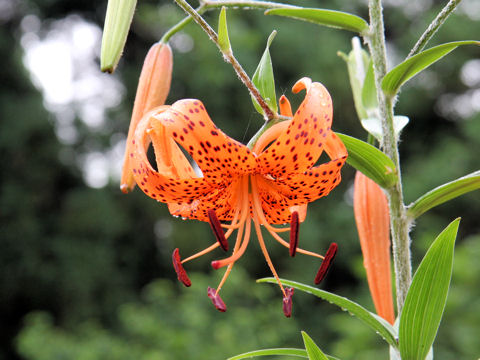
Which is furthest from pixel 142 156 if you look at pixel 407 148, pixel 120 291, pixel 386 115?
pixel 407 148

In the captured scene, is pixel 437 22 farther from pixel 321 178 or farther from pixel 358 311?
pixel 358 311

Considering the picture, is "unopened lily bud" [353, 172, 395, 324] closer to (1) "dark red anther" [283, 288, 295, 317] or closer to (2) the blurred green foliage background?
(1) "dark red anther" [283, 288, 295, 317]

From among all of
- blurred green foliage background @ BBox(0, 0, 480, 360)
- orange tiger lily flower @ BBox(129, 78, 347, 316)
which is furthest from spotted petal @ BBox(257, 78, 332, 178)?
blurred green foliage background @ BBox(0, 0, 480, 360)

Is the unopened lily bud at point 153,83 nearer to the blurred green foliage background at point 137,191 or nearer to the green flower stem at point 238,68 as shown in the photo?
the green flower stem at point 238,68

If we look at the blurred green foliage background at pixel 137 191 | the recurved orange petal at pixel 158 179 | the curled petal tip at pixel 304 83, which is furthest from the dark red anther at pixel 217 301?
the blurred green foliage background at pixel 137 191

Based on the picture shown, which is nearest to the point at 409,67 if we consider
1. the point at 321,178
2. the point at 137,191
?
the point at 321,178

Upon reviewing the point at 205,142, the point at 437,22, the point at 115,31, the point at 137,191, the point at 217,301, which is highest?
the point at 137,191
